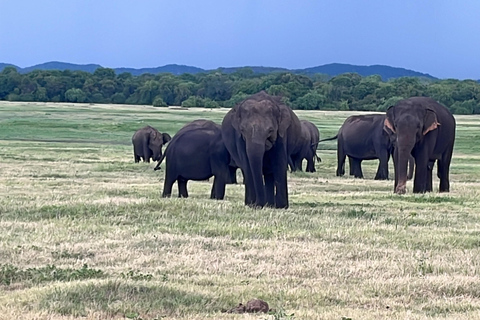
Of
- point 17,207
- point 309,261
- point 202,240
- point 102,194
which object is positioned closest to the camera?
point 309,261

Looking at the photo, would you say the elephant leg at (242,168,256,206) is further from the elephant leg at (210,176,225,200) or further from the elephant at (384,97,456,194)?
the elephant at (384,97,456,194)

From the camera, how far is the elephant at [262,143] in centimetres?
1470

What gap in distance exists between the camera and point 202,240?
36.9 ft

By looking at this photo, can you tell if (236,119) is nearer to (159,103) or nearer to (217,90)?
(159,103)

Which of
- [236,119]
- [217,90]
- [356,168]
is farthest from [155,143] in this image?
[217,90]

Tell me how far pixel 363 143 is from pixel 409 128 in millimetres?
9709

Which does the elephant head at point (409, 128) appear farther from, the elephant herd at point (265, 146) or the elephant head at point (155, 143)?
the elephant head at point (155, 143)

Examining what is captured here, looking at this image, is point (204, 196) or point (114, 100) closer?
point (204, 196)

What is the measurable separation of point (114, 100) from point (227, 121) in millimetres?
93392

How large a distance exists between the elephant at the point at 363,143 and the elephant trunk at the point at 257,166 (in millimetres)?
12505

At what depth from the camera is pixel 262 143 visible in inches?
577

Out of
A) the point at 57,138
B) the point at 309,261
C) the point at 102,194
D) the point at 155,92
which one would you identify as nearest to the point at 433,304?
the point at 309,261

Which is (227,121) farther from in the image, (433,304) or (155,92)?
(155,92)

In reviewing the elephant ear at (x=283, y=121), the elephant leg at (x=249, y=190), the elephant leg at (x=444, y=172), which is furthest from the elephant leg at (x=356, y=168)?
the elephant ear at (x=283, y=121)
